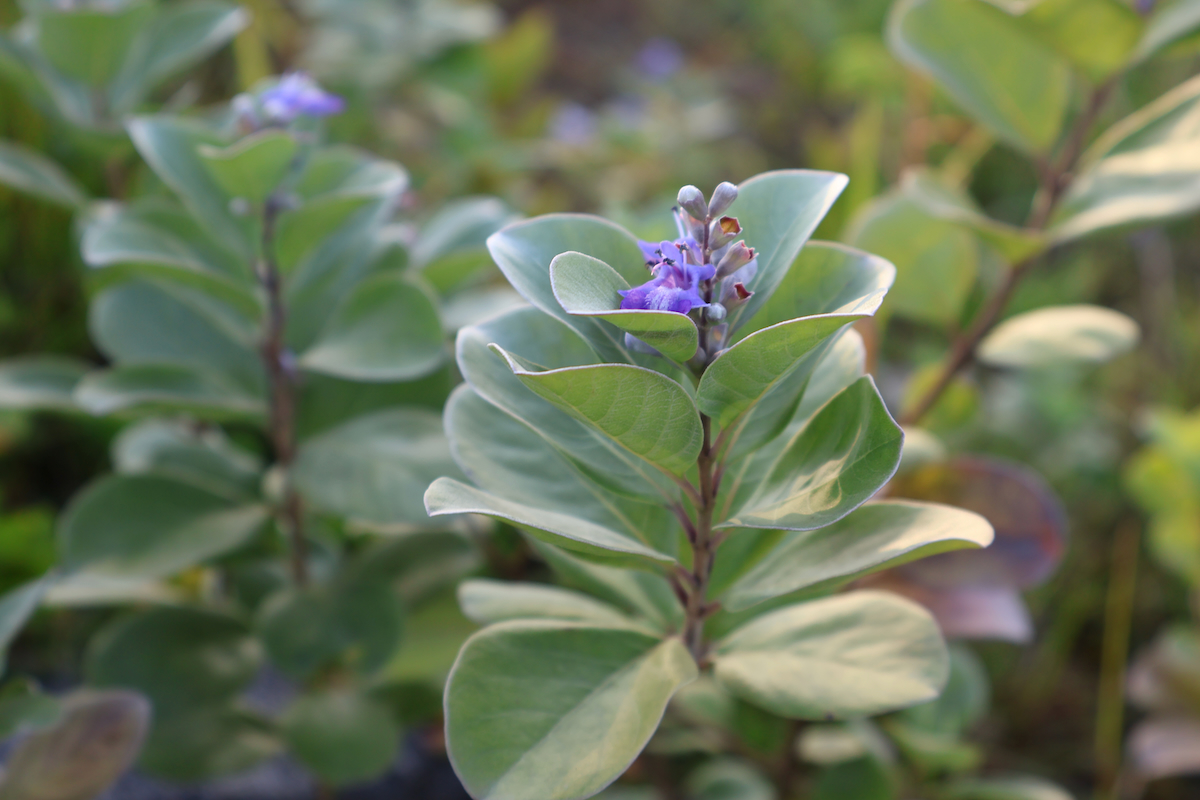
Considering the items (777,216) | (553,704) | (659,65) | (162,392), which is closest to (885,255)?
(777,216)

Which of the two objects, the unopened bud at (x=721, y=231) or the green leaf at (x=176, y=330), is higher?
the unopened bud at (x=721, y=231)

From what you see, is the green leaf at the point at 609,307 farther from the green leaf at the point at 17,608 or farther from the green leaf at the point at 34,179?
the green leaf at the point at 34,179

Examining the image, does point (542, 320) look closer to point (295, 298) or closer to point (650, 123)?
point (295, 298)

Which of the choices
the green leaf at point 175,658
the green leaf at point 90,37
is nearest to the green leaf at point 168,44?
the green leaf at point 90,37

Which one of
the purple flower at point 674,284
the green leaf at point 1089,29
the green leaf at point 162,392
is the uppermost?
the green leaf at point 1089,29

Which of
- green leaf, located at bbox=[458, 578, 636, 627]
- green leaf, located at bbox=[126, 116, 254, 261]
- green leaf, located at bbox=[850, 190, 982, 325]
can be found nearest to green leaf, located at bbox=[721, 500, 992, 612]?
green leaf, located at bbox=[458, 578, 636, 627]

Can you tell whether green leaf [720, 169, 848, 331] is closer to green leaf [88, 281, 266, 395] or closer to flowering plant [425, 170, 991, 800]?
flowering plant [425, 170, 991, 800]
